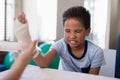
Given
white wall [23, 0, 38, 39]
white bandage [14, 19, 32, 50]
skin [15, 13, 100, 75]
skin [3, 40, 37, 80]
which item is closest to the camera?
skin [3, 40, 37, 80]

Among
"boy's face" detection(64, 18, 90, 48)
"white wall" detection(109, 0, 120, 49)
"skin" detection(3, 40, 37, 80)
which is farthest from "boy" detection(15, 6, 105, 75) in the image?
"white wall" detection(109, 0, 120, 49)

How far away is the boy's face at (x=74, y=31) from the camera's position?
3.56 ft

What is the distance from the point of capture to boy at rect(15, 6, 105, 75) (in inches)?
43.2

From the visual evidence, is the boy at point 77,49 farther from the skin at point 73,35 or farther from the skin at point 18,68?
the skin at point 18,68

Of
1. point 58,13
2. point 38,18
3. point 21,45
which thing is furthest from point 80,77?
point 38,18

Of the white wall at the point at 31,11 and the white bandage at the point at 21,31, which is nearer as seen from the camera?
the white bandage at the point at 21,31

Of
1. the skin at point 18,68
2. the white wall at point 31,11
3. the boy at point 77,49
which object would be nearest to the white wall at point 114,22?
the white wall at point 31,11

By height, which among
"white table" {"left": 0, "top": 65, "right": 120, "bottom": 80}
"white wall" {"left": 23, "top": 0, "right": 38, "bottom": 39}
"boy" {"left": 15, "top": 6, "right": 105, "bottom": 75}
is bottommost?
"white table" {"left": 0, "top": 65, "right": 120, "bottom": 80}

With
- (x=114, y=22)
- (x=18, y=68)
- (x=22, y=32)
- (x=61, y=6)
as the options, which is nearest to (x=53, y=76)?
(x=22, y=32)

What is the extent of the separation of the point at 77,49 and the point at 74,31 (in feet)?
0.50

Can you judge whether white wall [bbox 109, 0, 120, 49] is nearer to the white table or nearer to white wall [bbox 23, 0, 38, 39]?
white wall [bbox 23, 0, 38, 39]

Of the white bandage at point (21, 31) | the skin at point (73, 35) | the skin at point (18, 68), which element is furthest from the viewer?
the skin at point (73, 35)

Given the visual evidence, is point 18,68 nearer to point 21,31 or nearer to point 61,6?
point 21,31

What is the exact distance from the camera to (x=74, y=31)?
1083mm
